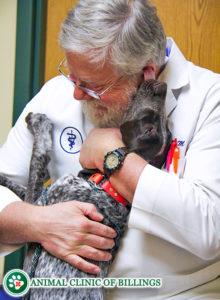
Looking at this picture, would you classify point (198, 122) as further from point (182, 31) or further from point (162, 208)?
point (182, 31)

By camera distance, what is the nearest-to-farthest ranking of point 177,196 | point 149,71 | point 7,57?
point 177,196, point 149,71, point 7,57

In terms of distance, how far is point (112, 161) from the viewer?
3.25ft

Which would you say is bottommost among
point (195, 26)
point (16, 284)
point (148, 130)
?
point (16, 284)

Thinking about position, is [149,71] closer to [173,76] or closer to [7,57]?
[173,76]

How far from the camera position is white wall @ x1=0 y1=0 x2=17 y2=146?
6.22 ft

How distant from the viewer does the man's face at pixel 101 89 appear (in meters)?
1.05

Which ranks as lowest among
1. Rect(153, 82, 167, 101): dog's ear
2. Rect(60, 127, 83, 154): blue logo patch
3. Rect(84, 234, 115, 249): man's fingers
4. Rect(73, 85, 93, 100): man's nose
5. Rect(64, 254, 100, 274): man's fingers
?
Rect(64, 254, 100, 274): man's fingers

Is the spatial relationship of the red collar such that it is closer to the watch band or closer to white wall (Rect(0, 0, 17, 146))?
the watch band

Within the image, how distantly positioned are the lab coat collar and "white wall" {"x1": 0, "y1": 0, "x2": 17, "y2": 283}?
1.01m

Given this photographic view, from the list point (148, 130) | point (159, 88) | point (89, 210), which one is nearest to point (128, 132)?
point (148, 130)

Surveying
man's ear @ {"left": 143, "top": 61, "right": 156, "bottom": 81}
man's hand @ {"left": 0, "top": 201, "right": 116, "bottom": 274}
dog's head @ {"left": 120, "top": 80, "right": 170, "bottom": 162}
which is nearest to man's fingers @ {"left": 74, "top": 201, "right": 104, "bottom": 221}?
man's hand @ {"left": 0, "top": 201, "right": 116, "bottom": 274}

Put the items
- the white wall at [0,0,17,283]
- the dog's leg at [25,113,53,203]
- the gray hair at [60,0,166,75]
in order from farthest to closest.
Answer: the white wall at [0,0,17,283] → the dog's leg at [25,113,53,203] → the gray hair at [60,0,166,75]

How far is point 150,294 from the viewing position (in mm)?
1020

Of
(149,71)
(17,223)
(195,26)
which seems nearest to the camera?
(17,223)
